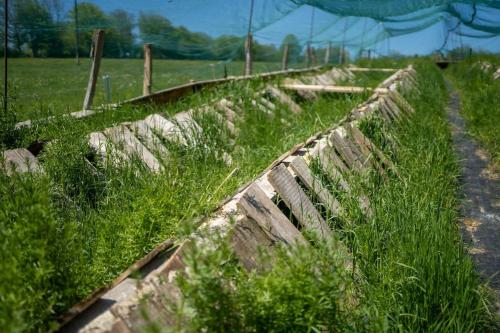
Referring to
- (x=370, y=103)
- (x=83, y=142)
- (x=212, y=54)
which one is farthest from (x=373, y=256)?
(x=212, y=54)

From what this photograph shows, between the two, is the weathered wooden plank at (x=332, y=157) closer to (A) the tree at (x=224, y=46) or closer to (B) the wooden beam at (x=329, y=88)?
(B) the wooden beam at (x=329, y=88)

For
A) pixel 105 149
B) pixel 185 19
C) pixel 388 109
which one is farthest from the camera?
pixel 185 19

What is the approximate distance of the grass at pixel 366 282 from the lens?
1.59 metres

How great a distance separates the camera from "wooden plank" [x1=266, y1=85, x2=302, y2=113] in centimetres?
692

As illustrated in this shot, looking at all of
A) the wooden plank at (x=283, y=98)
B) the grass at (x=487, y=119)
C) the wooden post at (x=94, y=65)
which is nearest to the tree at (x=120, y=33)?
the wooden post at (x=94, y=65)

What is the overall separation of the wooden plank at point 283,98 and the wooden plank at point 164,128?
2.69 m

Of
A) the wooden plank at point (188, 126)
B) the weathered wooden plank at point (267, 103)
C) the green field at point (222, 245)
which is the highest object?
the weathered wooden plank at point (267, 103)

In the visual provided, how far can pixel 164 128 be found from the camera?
4.56 metres

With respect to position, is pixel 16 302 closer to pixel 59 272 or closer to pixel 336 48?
pixel 59 272

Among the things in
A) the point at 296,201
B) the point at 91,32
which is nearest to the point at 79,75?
the point at 91,32

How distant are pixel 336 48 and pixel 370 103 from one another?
19811 millimetres

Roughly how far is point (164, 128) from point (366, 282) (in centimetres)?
280

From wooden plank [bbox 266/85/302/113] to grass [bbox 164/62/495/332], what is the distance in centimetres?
295

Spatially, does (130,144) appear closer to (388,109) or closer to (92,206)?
(92,206)
